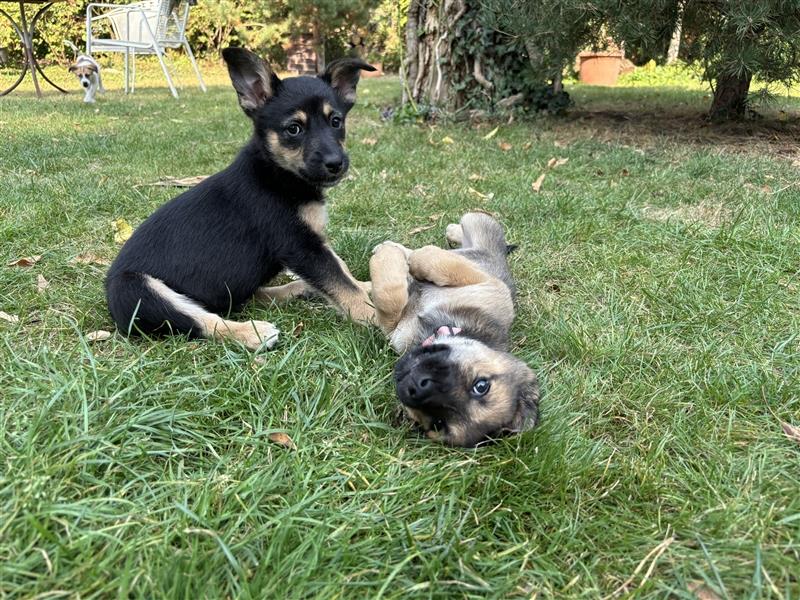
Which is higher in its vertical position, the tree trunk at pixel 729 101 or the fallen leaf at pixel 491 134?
the tree trunk at pixel 729 101

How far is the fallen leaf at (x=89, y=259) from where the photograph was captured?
12.4 feet

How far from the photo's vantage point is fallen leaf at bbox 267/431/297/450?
212 centimetres

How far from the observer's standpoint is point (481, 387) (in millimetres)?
2365

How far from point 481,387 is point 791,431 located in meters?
1.25

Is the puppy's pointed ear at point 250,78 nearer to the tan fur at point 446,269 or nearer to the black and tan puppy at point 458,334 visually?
the black and tan puppy at point 458,334

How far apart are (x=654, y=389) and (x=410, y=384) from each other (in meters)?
1.18

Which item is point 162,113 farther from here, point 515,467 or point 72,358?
point 515,467

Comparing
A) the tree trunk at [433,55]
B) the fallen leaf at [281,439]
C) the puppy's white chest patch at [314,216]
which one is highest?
the tree trunk at [433,55]

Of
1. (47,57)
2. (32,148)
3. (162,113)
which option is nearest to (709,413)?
(32,148)

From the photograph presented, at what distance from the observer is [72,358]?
2.55m

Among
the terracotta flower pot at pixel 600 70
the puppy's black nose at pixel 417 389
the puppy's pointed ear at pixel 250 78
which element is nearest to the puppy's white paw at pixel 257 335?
the puppy's black nose at pixel 417 389

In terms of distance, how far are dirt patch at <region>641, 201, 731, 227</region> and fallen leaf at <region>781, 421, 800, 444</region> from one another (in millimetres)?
2547

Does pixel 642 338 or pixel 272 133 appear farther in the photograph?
pixel 272 133

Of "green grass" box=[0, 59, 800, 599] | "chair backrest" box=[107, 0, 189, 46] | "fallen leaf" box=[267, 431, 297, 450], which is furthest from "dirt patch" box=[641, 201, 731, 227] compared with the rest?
"chair backrest" box=[107, 0, 189, 46]
